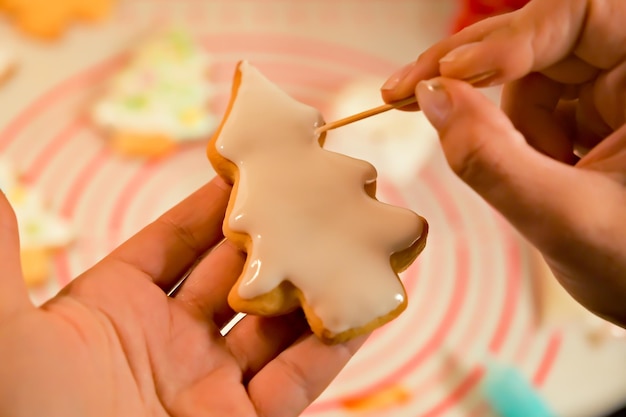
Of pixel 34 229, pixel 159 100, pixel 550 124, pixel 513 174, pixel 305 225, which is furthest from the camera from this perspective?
pixel 159 100

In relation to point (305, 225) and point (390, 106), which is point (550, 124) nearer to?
point (390, 106)

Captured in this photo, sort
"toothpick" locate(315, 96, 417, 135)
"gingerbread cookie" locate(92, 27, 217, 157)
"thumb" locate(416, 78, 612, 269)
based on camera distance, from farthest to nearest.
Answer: "gingerbread cookie" locate(92, 27, 217, 157), "toothpick" locate(315, 96, 417, 135), "thumb" locate(416, 78, 612, 269)

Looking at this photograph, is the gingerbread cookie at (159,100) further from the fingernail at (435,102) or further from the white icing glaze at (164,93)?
the fingernail at (435,102)

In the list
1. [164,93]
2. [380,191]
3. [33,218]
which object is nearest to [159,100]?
[164,93]

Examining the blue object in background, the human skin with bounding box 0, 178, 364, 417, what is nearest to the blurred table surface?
the blue object in background

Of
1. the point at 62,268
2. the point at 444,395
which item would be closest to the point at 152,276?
the point at 62,268

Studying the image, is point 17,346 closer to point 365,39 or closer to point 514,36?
point 514,36

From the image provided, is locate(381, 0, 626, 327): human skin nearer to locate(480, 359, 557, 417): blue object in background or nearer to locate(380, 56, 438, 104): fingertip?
locate(380, 56, 438, 104): fingertip
